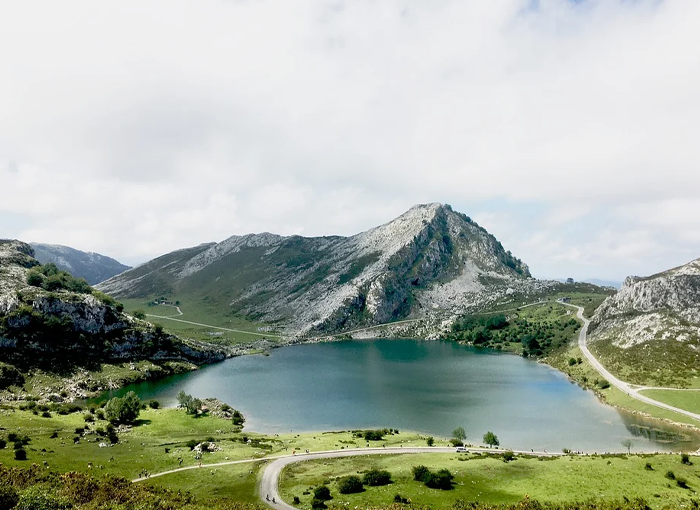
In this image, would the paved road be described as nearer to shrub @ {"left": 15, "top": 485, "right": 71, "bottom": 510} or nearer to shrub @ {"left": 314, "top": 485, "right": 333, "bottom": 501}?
shrub @ {"left": 314, "top": 485, "right": 333, "bottom": 501}

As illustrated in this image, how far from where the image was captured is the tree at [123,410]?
3871 inches

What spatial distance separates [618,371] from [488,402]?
5463 cm

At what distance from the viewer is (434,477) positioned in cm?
5775

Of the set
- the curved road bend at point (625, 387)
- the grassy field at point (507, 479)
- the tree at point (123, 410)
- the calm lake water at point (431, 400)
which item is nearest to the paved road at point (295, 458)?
the grassy field at point (507, 479)

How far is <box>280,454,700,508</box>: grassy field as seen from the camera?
53.0 metres

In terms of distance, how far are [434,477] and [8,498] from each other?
167 feet

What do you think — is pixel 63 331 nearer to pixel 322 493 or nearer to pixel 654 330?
pixel 322 493

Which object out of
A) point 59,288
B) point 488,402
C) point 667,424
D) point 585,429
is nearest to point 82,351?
point 59,288

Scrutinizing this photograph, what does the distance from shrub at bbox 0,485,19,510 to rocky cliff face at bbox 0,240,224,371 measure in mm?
112185

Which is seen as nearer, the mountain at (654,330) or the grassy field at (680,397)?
the grassy field at (680,397)

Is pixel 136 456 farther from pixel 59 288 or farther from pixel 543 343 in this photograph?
pixel 543 343

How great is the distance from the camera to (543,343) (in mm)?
198000

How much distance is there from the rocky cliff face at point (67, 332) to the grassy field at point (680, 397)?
17786 cm

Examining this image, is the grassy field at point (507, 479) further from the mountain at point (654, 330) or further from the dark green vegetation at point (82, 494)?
the mountain at point (654, 330)
